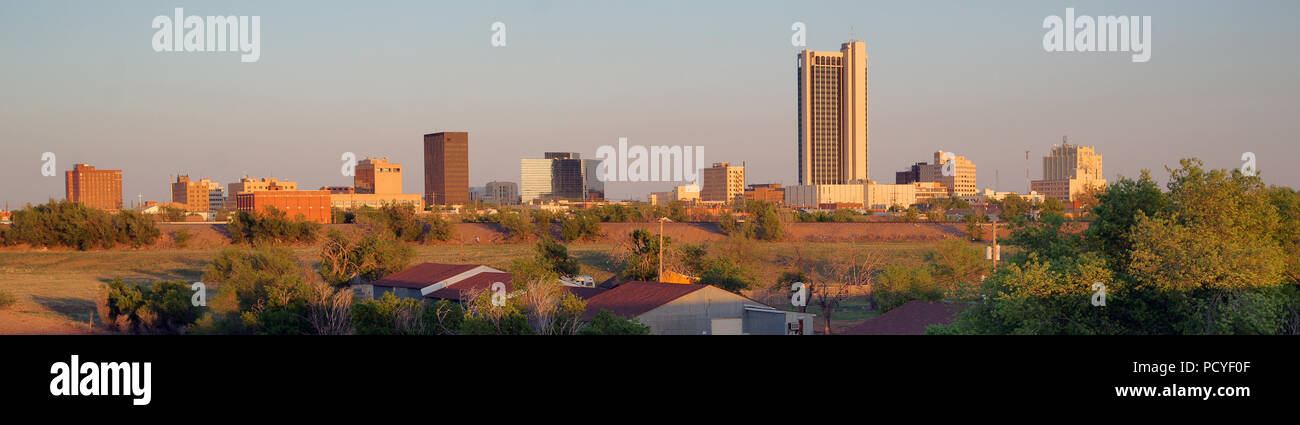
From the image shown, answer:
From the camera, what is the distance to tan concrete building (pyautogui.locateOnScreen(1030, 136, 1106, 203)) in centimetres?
13888

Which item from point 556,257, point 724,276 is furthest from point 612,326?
point 556,257

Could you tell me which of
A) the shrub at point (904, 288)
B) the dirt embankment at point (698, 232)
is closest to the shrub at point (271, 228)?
the dirt embankment at point (698, 232)

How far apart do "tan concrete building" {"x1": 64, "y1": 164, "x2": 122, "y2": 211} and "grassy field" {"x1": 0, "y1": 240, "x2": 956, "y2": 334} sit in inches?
1887

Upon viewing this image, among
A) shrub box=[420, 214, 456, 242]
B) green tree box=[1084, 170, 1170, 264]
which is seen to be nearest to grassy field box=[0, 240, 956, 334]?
shrub box=[420, 214, 456, 242]

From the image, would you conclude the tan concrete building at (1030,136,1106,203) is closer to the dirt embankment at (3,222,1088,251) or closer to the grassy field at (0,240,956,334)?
the dirt embankment at (3,222,1088,251)

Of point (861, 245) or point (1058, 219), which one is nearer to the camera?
point (1058, 219)

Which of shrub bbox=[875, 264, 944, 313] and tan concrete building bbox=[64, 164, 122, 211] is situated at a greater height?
tan concrete building bbox=[64, 164, 122, 211]

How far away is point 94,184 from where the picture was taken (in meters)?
119
